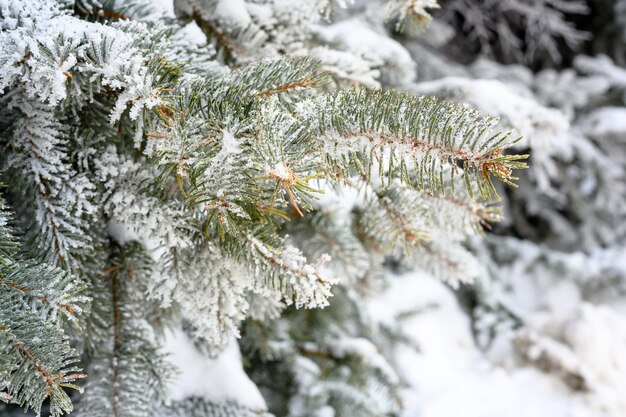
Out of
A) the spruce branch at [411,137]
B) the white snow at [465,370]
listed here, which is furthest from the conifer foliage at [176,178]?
Answer: the white snow at [465,370]

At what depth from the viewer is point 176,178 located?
0.43 m

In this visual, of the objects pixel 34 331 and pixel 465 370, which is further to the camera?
pixel 465 370

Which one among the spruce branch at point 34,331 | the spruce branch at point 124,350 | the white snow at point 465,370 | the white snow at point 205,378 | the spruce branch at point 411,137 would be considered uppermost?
the spruce branch at point 411,137

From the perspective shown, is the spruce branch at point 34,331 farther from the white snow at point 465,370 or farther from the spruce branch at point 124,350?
the white snow at point 465,370

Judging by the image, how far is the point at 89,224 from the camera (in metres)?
0.53

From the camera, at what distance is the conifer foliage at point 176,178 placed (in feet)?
1.33

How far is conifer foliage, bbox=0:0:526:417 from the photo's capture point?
406mm

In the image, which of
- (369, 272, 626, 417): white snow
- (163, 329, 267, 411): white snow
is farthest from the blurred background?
(163, 329, 267, 411): white snow

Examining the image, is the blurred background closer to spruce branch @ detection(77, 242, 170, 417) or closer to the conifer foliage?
the conifer foliage

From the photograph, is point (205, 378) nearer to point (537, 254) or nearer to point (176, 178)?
point (176, 178)

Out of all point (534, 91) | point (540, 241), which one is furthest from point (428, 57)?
point (540, 241)

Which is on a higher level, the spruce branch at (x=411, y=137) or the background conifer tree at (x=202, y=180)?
the spruce branch at (x=411, y=137)

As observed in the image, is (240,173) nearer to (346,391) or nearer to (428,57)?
(346,391)

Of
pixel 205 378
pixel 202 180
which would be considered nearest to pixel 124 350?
pixel 205 378
